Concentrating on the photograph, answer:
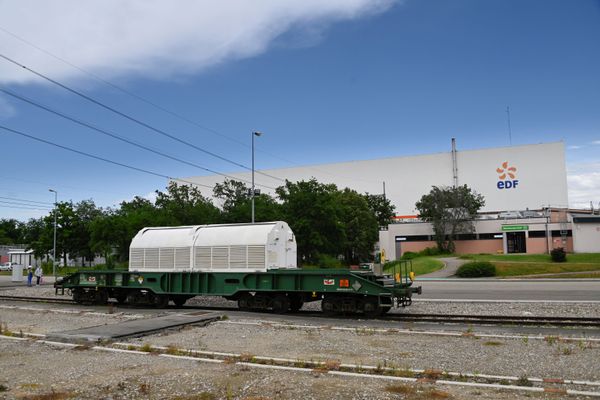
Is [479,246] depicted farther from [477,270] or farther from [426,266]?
[477,270]

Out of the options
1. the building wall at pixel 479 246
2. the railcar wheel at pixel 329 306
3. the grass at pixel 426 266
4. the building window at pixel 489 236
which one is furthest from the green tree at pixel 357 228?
the railcar wheel at pixel 329 306

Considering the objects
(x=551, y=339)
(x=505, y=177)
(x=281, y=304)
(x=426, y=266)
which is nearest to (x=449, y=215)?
(x=426, y=266)

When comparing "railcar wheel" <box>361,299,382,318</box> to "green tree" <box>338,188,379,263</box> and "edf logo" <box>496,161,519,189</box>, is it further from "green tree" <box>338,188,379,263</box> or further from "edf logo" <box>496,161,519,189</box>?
"edf logo" <box>496,161,519,189</box>

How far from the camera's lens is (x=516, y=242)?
6047 centimetres

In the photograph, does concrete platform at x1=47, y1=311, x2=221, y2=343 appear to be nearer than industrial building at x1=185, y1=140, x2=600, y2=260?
Yes

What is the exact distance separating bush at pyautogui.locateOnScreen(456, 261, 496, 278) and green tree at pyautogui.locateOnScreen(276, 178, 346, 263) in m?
13.5

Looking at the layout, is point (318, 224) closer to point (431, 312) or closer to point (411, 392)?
point (431, 312)

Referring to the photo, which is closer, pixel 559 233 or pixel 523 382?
pixel 523 382

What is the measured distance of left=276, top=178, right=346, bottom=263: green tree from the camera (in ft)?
156

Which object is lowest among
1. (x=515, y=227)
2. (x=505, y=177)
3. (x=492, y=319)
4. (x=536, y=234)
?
(x=492, y=319)

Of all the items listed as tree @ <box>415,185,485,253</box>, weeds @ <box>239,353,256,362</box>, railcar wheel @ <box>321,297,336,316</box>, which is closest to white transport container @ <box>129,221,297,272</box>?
railcar wheel @ <box>321,297,336,316</box>

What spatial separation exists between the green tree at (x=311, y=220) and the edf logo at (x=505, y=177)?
42861 mm

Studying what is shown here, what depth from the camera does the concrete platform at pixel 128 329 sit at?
1180cm

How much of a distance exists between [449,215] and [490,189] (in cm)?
2174
